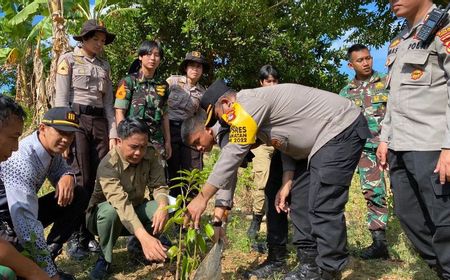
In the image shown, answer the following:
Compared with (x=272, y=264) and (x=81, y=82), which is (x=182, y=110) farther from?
(x=272, y=264)

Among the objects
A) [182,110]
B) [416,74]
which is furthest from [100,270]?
[416,74]

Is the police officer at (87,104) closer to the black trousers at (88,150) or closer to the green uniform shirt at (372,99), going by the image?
the black trousers at (88,150)

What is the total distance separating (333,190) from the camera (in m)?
2.87

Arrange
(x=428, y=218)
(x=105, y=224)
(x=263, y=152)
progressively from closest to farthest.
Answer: (x=428, y=218), (x=105, y=224), (x=263, y=152)

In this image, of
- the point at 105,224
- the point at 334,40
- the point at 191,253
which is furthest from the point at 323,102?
the point at 334,40

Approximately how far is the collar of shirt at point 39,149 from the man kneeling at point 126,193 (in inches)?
17.0

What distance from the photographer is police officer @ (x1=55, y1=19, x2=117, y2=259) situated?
3.88 metres

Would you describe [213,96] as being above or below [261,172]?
above

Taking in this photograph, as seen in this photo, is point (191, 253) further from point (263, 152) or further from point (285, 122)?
point (263, 152)

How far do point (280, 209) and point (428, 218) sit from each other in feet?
3.67

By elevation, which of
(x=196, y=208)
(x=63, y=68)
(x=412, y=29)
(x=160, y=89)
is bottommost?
(x=196, y=208)

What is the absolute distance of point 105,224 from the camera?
3.28 metres

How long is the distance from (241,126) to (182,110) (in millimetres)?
1926

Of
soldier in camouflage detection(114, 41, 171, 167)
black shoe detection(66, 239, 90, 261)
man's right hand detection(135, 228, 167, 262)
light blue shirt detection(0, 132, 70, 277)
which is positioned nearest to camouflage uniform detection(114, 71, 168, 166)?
soldier in camouflage detection(114, 41, 171, 167)
